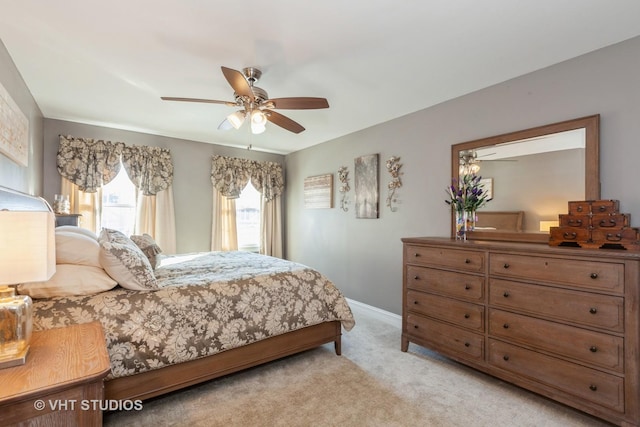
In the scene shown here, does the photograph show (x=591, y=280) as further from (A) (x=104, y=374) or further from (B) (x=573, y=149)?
A: (A) (x=104, y=374)

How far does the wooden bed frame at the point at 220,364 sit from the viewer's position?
1.85 m

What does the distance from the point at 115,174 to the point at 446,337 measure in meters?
4.37

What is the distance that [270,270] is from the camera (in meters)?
2.65

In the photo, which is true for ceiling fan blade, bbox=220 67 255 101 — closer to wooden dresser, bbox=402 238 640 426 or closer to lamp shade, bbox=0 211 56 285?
lamp shade, bbox=0 211 56 285

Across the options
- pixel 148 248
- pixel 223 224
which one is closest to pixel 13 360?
pixel 148 248

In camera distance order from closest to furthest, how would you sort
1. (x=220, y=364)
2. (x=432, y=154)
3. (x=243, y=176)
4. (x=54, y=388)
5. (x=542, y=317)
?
(x=54, y=388), (x=542, y=317), (x=220, y=364), (x=432, y=154), (x=243, y=176)

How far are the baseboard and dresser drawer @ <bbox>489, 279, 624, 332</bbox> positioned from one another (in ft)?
4.82

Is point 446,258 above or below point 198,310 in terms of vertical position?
above

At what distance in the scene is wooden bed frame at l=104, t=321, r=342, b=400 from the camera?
6.07 ft

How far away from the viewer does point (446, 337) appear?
2.48m

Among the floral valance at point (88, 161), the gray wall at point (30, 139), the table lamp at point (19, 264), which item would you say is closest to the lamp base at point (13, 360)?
the table lamp at point (19, 264)

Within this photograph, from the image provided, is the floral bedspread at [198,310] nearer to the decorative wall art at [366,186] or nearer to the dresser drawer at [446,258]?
the dresser drawer at [446,258]

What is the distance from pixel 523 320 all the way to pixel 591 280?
1.59 ft

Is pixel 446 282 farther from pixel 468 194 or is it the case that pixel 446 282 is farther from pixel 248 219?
pixel 248 219
